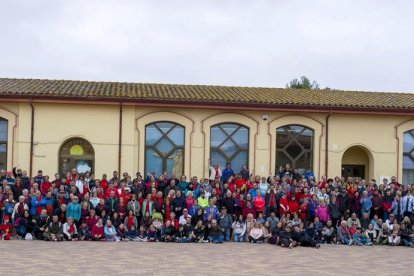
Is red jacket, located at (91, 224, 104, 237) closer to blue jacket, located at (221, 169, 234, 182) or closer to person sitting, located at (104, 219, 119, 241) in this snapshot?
person sitting, located at (104, 219, 119, 241)

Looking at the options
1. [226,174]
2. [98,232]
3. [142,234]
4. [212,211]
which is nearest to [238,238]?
[212,211]

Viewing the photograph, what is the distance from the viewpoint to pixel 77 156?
79.9ft

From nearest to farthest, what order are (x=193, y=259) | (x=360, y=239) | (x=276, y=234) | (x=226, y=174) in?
1. (x=193, y=259)
2. (x=276, y=234)
3. (x=360, y=239)
4. (x=226, y=174)

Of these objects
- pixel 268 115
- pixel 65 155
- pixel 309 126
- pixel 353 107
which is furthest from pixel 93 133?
pixel 353 107

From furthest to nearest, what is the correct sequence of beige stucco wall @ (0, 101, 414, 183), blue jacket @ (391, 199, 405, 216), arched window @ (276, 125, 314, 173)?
arched window @ (276, 125, 314, 173)
beige stucco wall @ (0, 101, 414, 183)
blue jacket @ (391, 199, 405, 216)

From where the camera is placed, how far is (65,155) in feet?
79.6

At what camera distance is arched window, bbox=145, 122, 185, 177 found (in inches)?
965

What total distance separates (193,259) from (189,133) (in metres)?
10.1

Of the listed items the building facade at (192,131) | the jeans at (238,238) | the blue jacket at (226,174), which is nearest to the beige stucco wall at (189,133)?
the building facade at (192,131)

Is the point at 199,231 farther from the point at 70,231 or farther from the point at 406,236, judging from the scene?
the point at 406,236

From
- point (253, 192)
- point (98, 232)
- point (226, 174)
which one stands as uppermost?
point (226, 174)

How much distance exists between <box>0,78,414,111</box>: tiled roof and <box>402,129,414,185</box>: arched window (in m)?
1.29

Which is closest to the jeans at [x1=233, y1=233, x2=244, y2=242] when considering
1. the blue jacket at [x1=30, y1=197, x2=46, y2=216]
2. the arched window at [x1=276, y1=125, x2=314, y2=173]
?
the blue jacket at [x1=30, y1=197, x2=46, y2=216]

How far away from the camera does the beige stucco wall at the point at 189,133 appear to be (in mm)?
23750
